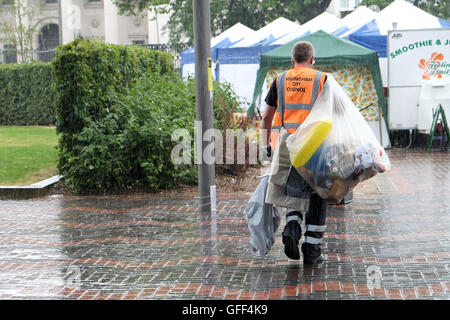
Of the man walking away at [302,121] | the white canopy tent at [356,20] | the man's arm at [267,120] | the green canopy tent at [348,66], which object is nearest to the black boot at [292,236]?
the man walking away at [302,121]

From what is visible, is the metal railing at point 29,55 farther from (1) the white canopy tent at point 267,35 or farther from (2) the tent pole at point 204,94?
(2) the tent pole at point 204,94

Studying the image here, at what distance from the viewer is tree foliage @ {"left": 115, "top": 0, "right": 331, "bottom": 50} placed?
36875 mm

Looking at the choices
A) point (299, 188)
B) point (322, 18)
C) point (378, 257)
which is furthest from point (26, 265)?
point (322, 18)

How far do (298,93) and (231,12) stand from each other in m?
32.8

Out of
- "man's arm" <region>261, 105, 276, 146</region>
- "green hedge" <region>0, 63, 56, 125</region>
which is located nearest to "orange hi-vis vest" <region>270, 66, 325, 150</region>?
"man's arm" <region>261, 105, 276, 146</region>

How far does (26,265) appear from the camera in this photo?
6.56m

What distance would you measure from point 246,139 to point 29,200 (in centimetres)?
410

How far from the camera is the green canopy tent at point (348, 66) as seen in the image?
16.6 meters

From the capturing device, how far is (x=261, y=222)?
620 cm

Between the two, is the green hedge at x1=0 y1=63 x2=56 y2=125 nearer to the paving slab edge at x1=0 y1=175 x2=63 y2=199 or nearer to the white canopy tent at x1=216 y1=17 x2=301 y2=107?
the white canopy tent at x1=216 y1=17 x2=301 y2=107

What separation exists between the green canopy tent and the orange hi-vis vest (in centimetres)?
1066

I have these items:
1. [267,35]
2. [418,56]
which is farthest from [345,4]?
[418,56]

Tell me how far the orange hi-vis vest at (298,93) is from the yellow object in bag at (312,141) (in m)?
0.23
